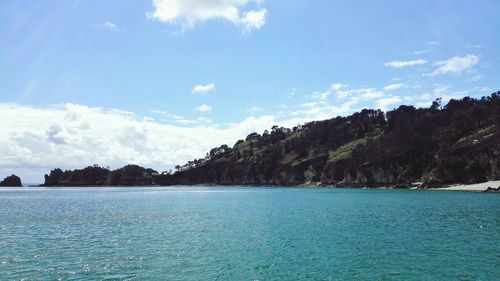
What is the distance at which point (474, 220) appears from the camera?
59219 mm

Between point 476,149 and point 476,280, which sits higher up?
point 476,149

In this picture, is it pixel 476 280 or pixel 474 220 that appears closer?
pixel 476 280

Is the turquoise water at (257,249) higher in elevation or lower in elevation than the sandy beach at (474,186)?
lower

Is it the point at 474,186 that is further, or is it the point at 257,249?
the point at 474,186

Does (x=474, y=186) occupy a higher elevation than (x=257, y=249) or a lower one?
higher

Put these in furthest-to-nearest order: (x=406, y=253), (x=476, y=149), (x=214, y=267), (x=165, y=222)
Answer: (x=476, y=149), (x=165, y=222), (x=406, y=253), (x=214, y=267)

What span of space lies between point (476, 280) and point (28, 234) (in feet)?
162

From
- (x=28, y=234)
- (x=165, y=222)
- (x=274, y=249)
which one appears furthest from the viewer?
(x=165, y=222)

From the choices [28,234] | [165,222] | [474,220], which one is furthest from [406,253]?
[28,234]

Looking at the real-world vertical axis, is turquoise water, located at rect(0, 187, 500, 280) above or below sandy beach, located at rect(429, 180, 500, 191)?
below

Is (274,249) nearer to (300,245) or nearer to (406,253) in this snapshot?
(300,245)

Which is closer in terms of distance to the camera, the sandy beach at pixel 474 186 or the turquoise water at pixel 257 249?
the turquoise water at pixel 257 249

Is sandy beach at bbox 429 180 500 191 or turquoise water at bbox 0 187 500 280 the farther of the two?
sandy beach at bbox 429 180 500 191

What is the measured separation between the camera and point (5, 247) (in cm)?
4097
